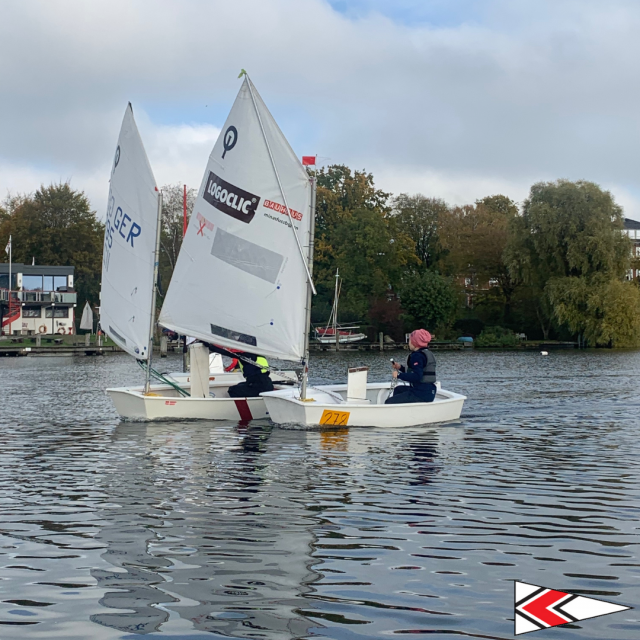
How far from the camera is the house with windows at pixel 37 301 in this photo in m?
88.0

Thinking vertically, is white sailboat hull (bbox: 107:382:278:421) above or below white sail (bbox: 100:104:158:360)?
below

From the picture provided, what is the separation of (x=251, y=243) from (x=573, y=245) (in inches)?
2323

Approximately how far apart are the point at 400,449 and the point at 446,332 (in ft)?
246

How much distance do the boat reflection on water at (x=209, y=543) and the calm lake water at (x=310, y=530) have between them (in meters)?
0.03

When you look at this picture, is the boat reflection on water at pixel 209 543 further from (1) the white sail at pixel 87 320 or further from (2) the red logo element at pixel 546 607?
(1) the white sail at pixel 87 320

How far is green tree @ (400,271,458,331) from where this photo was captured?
89125 mm

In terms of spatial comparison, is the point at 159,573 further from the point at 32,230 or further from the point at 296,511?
the point at 32,230

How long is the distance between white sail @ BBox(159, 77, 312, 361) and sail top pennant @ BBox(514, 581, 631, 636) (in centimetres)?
1371

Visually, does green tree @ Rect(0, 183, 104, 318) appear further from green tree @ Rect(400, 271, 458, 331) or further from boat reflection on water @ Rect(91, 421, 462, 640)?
boat reflection on water @ Rect(91, 421, 462, 640)

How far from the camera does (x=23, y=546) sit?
9359 mm

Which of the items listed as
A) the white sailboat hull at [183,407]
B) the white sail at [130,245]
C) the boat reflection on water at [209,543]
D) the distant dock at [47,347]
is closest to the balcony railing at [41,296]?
the distant dock at [47,347]

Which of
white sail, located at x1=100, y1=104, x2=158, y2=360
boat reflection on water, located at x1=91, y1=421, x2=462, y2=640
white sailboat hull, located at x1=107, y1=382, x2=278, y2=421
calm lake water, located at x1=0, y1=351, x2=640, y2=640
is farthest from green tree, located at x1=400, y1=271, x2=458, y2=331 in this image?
boat reflection on water, located at x1=91, y1=421, x2=462, y2=640

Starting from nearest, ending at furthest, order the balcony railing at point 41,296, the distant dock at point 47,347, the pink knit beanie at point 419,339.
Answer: the pink knit beanie at point 419,339, the distant dock at point 47,347, the balcony railing at point 41,296

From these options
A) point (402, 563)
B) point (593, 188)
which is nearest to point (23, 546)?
point (402, 563)
